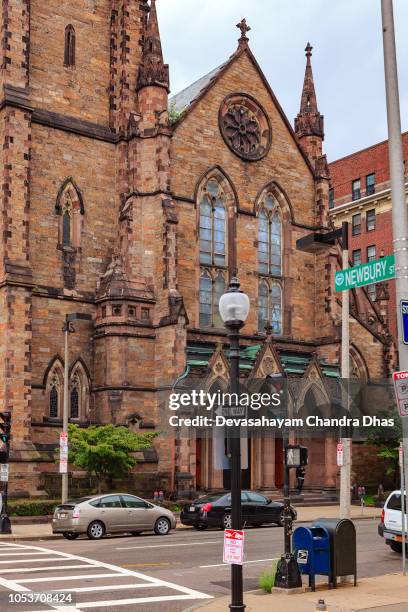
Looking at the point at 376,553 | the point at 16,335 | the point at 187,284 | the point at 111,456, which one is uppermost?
the point at 187,284

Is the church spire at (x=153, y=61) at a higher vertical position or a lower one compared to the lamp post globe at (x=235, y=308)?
higher

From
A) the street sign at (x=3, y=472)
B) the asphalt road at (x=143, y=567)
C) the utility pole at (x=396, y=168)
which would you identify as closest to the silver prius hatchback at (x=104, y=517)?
the asphalt road at (x=143, y=567)

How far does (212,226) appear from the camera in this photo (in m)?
42.4

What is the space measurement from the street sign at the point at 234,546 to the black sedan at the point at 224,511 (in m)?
16.4

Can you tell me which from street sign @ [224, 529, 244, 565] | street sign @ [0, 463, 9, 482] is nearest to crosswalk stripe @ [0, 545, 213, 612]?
street sign @ [224, 529, 244, 565]

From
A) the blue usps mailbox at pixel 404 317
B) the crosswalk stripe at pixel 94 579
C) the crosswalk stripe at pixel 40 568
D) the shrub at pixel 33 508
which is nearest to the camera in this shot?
the blue usps mailbox at pixel 404 317

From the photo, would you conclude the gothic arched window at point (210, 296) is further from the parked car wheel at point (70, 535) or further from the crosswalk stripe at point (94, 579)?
the crosswalk stripe at point (94, 579)

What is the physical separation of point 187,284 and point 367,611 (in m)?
29.0

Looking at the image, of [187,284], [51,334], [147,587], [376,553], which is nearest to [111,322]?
[51,334]

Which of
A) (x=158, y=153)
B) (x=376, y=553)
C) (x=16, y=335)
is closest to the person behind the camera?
(x=376, y=553)

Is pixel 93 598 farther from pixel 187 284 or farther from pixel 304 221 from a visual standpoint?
pixel 304 221

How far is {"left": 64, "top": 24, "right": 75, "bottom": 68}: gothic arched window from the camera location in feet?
132

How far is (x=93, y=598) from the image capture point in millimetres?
13891

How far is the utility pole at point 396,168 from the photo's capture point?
35.1 ft
